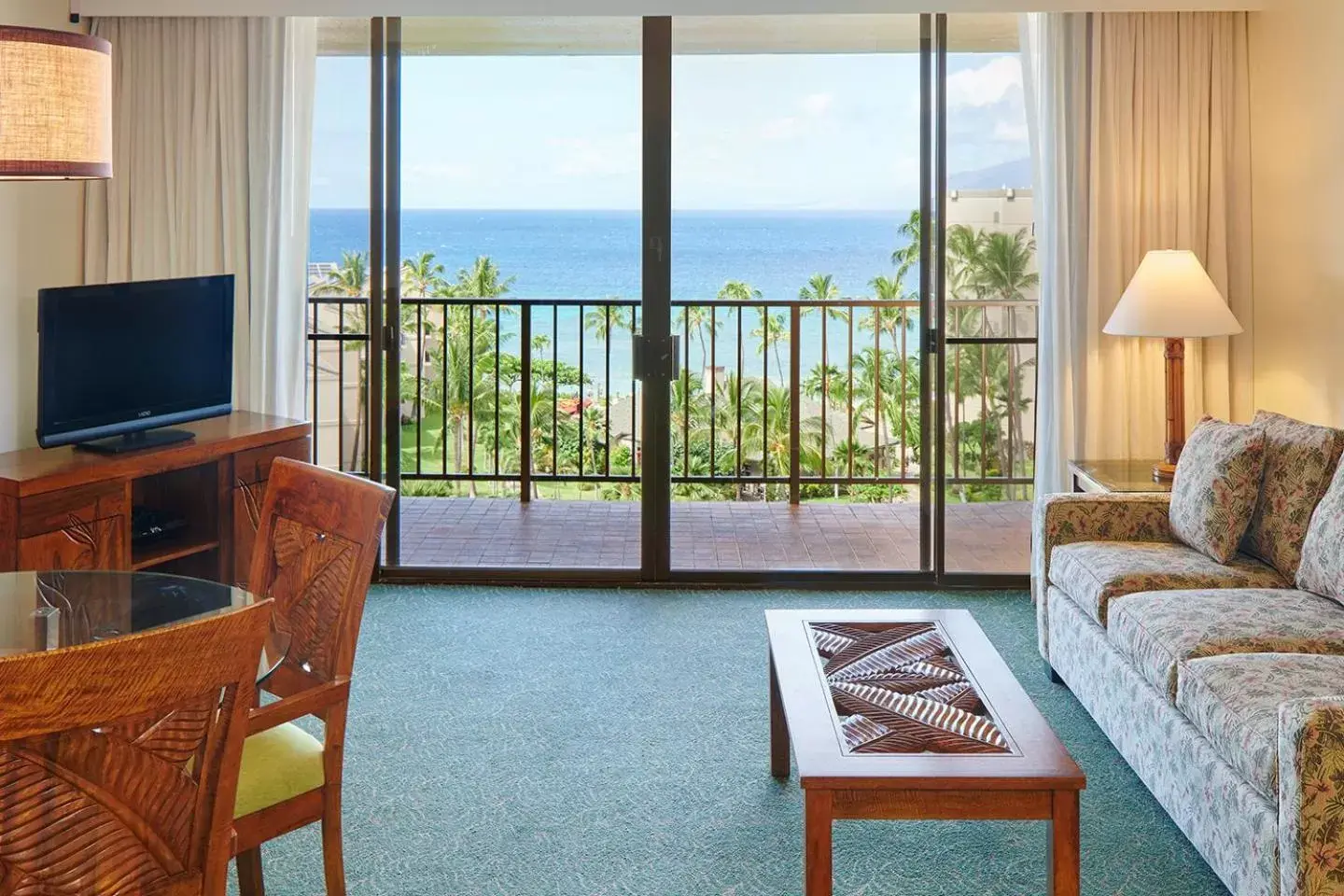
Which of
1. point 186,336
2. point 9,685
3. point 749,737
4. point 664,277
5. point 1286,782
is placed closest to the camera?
point 9,685

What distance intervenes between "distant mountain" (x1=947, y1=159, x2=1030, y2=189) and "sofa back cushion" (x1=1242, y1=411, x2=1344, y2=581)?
160 cm

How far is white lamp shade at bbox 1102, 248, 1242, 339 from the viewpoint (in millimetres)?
4320

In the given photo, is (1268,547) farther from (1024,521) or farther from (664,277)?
(664,277)

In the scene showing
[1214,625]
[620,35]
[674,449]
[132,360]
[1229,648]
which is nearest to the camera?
[1229,648]

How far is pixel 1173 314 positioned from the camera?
4.33 meters

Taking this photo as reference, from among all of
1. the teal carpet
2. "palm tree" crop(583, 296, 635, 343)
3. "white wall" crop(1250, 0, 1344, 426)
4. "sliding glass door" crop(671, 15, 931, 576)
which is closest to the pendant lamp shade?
the teal carpet

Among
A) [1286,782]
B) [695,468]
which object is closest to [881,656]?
[1286,782]

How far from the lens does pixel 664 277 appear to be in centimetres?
507

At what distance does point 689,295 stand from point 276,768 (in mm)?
3934

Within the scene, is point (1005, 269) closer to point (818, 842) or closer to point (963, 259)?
point (963, 259)

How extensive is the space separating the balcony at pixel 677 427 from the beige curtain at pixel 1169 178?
1.03 m

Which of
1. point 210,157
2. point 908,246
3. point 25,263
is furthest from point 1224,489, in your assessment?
point 25,263

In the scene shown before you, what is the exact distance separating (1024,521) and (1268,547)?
1.61 meters

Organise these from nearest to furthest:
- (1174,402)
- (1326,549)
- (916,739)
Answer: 1. (916,739)
2. (1326,549)
3. (1174,402)
